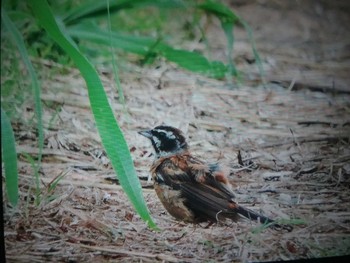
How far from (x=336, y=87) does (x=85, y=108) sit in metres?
0.79

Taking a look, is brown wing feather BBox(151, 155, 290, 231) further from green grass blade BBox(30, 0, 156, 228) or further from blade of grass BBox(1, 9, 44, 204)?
blade of grass BBox(1, 9, 44, 204)

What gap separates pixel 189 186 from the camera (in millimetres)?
1544

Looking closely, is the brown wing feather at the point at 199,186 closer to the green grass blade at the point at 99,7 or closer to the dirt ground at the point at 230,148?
the dirt ground at the point at 230,148

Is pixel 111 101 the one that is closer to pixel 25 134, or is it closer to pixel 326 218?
pixel 25 134

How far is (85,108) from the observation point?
1.47m

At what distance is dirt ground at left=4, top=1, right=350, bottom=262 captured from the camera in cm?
148

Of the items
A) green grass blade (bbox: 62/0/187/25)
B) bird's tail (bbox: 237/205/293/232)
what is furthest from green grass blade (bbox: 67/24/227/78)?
bird's tail (bbox: 237/205/293/232)

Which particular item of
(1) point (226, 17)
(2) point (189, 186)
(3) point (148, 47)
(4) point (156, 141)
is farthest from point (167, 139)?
(1) point (226, 17)

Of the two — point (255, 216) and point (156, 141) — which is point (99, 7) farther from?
Result: point (255, 216)

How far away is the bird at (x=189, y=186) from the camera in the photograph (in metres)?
1.53

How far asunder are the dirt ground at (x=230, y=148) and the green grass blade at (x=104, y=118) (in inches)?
1.0

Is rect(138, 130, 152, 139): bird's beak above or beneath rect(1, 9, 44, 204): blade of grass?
beneath

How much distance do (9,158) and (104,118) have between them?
0.31m

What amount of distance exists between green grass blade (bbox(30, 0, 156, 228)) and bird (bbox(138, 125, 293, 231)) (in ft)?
0.23
